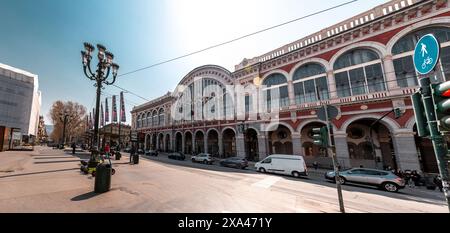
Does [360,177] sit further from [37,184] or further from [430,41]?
[37,184]

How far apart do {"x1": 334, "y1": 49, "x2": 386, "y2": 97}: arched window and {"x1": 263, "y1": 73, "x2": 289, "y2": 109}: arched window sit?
5.60 m

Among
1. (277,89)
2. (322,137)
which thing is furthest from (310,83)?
(322,137)

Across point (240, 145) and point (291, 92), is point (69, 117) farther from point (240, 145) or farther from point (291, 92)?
point (291, 92)

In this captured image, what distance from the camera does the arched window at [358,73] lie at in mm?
16000

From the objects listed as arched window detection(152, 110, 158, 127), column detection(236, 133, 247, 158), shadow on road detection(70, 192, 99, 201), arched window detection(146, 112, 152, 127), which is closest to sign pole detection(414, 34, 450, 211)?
shadow on road detection(70, 192, 99, 201)

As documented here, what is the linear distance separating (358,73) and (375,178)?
36.0ft

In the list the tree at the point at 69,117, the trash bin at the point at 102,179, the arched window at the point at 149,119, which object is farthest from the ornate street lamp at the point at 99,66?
the tree at the point at 69,117

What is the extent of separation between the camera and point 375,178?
35.7ft

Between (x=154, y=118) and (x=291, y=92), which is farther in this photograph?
(x=154, y=118)

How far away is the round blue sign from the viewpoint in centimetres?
264

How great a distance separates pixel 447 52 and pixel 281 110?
13725 mm

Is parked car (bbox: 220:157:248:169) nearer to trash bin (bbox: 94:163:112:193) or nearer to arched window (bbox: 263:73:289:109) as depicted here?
arched window (bbox: 263:73:289:109)
